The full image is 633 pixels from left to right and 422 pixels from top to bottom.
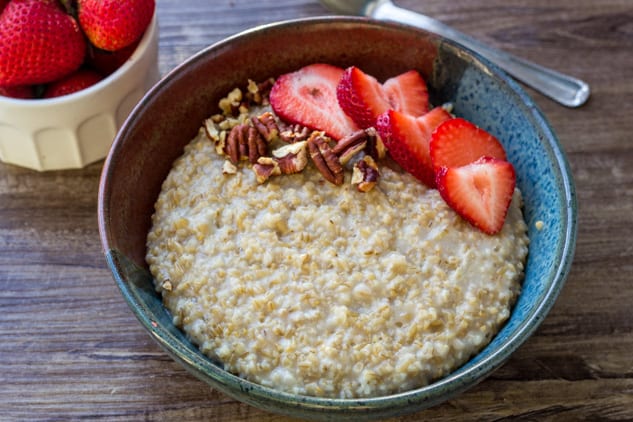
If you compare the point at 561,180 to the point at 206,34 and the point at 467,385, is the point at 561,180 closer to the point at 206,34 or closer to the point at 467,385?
the point at 467,385

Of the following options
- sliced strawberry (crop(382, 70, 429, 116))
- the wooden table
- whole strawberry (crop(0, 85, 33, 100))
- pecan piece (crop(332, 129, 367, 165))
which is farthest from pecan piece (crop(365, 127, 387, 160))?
whole strawberry (crop(0, 85, 33, 100))

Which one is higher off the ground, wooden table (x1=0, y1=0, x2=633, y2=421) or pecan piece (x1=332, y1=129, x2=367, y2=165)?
pecan piece (x1=332, y1=129, x2=367, y2=165)

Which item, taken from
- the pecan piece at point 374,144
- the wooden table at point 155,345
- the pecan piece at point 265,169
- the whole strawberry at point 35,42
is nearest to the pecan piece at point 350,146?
the pecan piece at point 374,144

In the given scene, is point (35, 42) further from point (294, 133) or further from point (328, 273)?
point (328, 273)

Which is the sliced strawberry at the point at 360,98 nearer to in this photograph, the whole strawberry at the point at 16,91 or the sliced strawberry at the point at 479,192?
the sliced strawberry at the point at 479,192

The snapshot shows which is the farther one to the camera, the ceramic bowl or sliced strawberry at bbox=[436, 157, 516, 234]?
sliced strawberry at bbox=[436, 157, 516, 234]

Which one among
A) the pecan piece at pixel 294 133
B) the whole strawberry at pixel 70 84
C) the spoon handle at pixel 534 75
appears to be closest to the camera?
the pecan piece at pixel 294 133

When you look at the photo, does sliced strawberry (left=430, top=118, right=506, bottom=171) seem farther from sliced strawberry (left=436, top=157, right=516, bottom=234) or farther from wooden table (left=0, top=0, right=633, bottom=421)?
wooden table (left=0, top=0, right=633, bottom=421)
